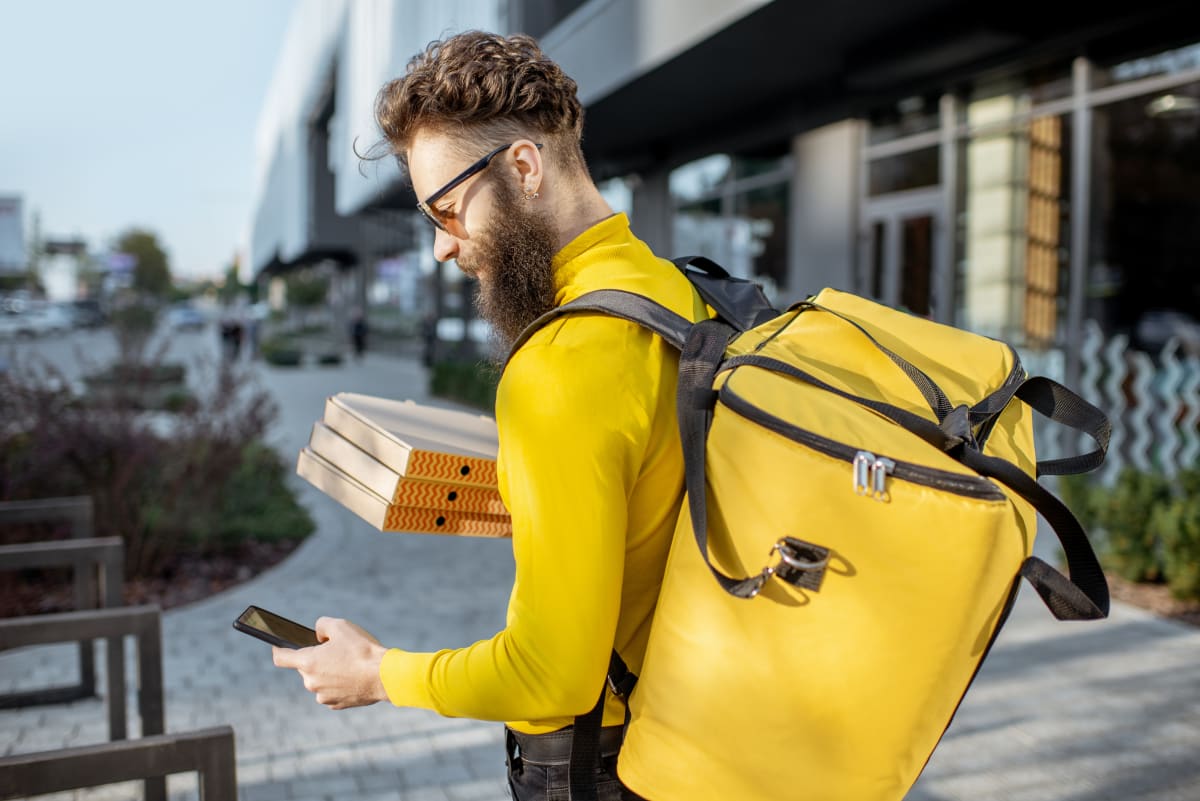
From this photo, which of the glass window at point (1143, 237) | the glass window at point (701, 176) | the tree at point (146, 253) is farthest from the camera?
the tree at point (146, 253)

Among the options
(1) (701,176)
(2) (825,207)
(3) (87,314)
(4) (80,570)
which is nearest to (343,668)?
(4) (80,570)

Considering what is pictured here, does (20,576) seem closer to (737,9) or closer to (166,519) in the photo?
(166,519)

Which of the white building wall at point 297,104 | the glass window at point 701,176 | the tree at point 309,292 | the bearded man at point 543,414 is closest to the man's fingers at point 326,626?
the bearded man at point 543,414

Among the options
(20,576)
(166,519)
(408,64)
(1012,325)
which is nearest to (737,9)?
(1012,325)

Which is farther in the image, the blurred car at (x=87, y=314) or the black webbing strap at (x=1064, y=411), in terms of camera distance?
the blurred car at (x=87, y=314)

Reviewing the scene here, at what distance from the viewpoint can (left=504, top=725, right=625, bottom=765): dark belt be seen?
1440mm

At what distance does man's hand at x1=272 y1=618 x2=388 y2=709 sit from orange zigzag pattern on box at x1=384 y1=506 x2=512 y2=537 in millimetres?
164

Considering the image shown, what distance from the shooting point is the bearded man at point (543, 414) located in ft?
3.96

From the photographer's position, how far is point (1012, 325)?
34.2ft

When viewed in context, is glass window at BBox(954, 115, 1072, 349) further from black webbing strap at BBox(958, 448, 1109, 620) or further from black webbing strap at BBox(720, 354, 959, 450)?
black webbing strap at BBox(720, 354, 959, 450)

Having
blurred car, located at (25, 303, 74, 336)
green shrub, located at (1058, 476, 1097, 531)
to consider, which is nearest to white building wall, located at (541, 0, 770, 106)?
green shrub, located at (1058, 476, 1097, 531)

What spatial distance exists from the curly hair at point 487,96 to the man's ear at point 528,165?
25 millimetres

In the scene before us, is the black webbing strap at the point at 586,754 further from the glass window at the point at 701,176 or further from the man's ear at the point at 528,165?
the glass window at the point at 701,176

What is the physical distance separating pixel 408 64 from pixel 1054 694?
4.32m
